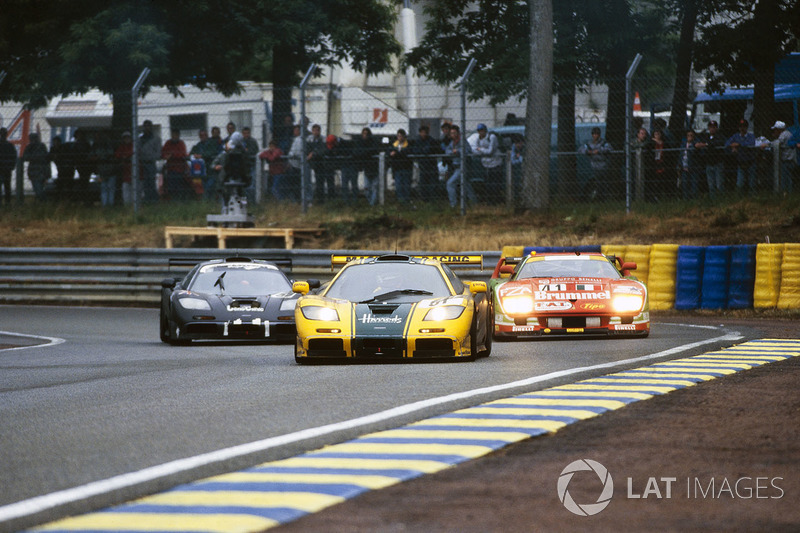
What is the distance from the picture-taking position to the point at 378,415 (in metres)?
8.30

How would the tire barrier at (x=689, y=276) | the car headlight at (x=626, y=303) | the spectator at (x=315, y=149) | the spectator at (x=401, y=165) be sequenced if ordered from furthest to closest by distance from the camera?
1. the spectator at (x=315, y=149)
2. the spectator at (x=401, y=165)
3. the tire barrier at (x=689, y=276)
4. the car headlight at (x=626, y=303)

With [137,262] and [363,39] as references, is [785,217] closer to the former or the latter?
[137,262]

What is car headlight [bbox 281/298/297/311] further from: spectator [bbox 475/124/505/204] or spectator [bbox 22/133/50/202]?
spectator [bbox 22/133/50/202]

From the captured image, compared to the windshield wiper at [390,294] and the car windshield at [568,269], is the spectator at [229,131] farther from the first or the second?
the windshield wiper at [390,294]

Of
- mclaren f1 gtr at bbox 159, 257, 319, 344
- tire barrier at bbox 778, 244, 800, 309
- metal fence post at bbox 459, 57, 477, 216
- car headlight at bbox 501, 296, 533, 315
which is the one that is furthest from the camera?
metal fence post at bbox 459, 57, 477, 216

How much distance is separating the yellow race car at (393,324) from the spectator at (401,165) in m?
10.4

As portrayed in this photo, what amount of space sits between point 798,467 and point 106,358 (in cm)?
863

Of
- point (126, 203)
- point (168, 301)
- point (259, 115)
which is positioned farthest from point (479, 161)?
point (168, 301)

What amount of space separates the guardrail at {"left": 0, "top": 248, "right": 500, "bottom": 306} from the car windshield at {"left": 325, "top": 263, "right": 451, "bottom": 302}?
8167 mm

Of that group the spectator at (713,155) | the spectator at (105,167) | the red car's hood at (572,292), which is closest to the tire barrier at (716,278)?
the spectator at (713,155)

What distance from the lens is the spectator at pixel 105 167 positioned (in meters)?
25.2

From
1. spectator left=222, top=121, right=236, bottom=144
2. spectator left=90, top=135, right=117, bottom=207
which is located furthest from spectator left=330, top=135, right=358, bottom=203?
spectator left=90, top=135, right=117, bottom=207

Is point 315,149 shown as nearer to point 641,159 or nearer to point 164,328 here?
point 641,159

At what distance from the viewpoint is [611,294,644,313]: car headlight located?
14898mm
